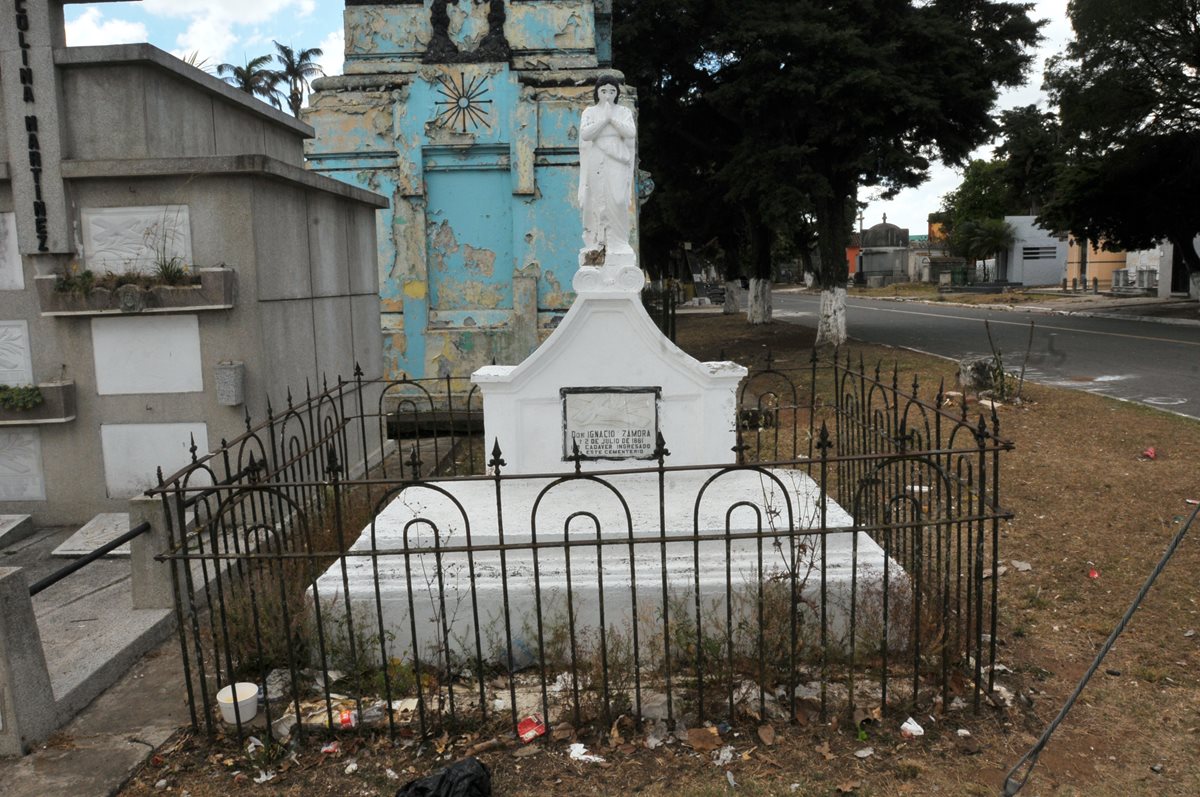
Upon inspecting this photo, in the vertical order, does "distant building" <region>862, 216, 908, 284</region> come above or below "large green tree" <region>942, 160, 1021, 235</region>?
below

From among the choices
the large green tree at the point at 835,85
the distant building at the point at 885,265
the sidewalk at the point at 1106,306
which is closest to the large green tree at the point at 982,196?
the distant building at the point at 885,265

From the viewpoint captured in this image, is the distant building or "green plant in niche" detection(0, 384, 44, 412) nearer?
"green plant in niche" detection(0, 384, 44, 412)

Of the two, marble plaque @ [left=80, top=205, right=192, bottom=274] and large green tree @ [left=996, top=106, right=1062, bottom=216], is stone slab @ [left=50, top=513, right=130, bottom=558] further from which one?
large green tree @ [left=996, top=106, right=1062, bottom=216]

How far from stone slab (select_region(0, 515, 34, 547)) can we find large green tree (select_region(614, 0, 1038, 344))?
1316cm

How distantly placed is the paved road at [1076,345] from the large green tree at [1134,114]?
11.0 ft

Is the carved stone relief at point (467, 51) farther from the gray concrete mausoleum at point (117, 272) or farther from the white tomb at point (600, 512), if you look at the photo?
the white tomb at point (600, 512)

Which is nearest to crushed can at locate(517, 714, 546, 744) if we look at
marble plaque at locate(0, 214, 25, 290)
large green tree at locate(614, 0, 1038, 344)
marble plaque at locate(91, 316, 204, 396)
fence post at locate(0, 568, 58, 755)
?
fence post at locate(0, 568, 58, 755)

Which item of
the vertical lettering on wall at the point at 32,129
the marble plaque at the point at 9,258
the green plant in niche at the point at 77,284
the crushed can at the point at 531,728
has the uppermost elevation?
the vertical lettering on wall at the point at 32,129

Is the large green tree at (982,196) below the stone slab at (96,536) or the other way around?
the other way around

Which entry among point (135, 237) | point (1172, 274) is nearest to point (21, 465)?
point (135, 237)

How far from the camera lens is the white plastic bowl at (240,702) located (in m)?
3.95

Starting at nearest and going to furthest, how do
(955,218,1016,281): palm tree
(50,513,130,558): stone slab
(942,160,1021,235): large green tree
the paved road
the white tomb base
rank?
the white tomb base → (50,513,130,558): stone slab → the paved road → (955,218,1016,281): palm tree → (942,160,1021,235): large green tree

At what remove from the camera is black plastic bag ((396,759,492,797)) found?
11.1 ft

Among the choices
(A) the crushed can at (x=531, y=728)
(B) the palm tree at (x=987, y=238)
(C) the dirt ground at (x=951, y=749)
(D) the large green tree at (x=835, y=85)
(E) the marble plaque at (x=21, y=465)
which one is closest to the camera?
(C) the dirt ground at (x=951, y=749)
